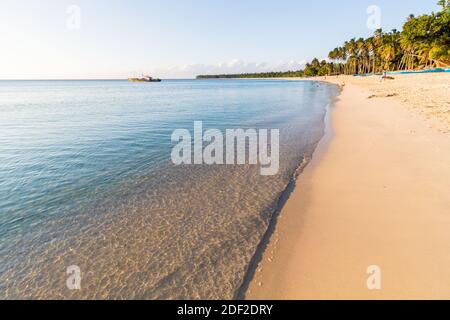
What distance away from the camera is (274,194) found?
322 inches

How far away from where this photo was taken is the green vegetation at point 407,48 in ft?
217

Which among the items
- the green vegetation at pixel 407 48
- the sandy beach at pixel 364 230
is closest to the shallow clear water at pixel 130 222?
the sandy beach at pixel 364 230

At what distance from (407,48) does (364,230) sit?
113m

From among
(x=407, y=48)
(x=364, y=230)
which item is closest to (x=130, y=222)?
(x=364, y=230)

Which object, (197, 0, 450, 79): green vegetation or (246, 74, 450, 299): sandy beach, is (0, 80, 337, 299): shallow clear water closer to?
(246, 74, 450, 299): sandy beach

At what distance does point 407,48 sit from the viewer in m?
86.4

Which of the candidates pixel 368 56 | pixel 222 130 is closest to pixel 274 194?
pixel 222 130

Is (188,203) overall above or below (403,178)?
below

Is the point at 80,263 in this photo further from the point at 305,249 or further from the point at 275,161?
the point at 275,161

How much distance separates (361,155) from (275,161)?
13.3 feet

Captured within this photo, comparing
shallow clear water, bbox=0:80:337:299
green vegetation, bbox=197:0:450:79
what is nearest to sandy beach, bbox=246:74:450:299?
shallow clear water, bbox=0:80:337:299

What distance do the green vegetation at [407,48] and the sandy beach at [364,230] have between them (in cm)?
8269

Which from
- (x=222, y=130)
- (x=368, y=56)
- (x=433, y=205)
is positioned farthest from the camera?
(x=368, y=56)

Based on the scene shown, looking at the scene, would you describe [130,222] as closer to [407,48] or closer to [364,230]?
[364,230]
